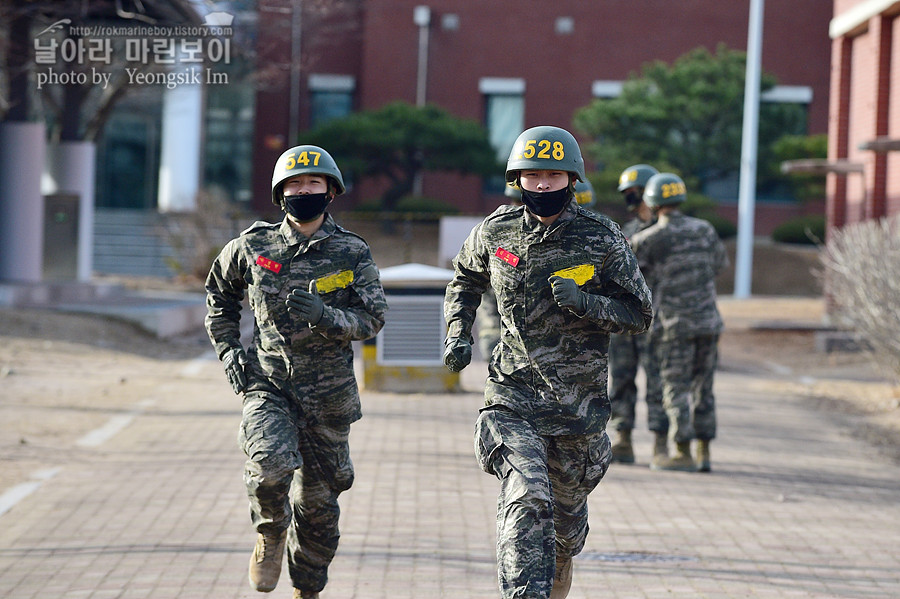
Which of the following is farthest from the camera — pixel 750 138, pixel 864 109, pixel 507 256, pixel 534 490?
pixel 750 138

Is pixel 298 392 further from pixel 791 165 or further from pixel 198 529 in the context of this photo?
pixel 791 165

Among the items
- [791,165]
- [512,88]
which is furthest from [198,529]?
[512,88]

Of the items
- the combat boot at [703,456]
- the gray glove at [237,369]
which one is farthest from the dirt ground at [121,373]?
the gray glove at [237,369]

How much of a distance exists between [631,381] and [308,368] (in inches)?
198

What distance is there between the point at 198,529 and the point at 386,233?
2701 centimetres

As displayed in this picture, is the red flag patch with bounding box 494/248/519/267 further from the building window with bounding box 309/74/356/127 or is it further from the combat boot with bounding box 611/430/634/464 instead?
the building window with bounding box 309/74/356/127

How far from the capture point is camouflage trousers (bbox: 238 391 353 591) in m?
5.49

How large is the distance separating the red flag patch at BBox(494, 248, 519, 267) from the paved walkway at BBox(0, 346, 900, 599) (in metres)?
1.85

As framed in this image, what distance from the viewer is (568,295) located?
4984 millimetres

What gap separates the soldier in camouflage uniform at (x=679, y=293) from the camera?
31.3 ft

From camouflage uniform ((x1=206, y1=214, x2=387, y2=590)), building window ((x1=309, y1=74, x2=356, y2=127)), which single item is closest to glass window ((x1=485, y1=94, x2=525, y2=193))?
building window ((x1=309, y1=74, x2=356, y2=127))

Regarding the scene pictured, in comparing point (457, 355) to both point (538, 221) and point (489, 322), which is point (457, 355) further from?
point (489, 322)

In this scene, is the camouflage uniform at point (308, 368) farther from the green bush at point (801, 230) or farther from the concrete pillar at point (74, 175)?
the green bush at point (801, 230)

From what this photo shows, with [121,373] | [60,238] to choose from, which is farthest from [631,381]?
[60,238]
